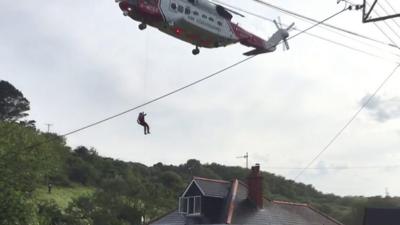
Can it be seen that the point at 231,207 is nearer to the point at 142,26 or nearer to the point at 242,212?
the point at 242,212

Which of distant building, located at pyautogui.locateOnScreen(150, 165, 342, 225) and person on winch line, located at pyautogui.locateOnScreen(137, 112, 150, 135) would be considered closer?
person on winch line, located at pyautogui.locateOnScreen(137, 112, 150, 135)

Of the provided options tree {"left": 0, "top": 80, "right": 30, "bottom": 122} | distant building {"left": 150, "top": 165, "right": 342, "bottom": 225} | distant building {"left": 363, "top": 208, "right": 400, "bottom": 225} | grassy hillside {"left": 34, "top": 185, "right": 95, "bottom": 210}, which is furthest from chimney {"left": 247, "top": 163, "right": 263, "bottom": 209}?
tree {"left": 0, "top": 80, "right": 30, "bottom": 122}

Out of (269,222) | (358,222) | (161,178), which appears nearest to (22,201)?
(269,222)

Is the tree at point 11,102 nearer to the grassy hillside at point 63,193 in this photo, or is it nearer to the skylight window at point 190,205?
the grassy hillside at point 63,193

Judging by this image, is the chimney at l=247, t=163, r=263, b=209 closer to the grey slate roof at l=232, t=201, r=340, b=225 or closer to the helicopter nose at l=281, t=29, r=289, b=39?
the grey slate roof at l=232, t=201, r=340, b=225

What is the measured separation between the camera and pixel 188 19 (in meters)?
17.1

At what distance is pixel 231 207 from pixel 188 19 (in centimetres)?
2303

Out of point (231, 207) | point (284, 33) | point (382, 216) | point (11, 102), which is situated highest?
point (11, 102)

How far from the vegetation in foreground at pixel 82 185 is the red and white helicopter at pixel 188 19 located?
5.37 metres

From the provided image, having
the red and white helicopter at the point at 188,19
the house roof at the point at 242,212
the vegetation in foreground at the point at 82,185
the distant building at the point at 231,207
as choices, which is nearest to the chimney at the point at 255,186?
the distant building at the point at 231,207

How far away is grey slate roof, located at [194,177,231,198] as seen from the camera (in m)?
39.7

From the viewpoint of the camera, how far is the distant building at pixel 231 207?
3869cm

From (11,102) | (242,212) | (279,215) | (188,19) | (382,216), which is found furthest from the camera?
(11,102)

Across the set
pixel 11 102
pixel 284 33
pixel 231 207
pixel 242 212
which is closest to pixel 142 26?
pixel 284 33
